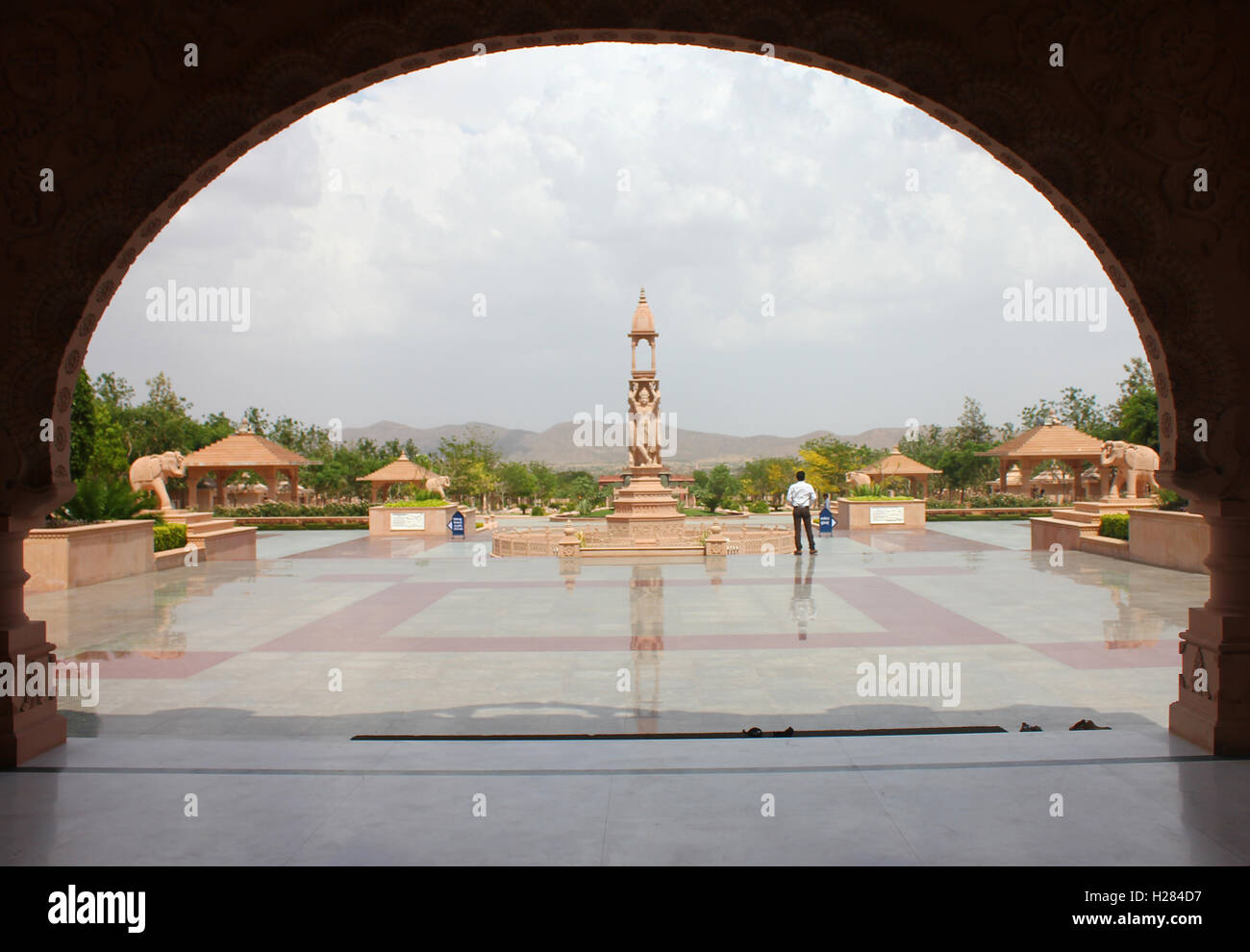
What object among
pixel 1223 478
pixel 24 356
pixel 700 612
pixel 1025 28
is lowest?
pixel 700 612

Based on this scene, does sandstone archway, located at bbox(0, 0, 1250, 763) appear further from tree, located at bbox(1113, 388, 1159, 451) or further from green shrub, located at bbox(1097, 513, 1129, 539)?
tree, located at bbox(1113, 388, 1159, 451)

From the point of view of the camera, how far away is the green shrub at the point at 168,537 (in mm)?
14758

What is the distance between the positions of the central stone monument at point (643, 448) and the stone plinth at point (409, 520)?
18.4ft

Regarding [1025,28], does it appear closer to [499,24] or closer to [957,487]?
[499,24]

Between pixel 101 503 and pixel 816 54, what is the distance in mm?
13382

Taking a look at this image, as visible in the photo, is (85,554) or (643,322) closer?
(85,554)

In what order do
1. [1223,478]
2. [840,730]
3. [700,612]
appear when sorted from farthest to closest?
[700,612]
[840,730]
[1223,478]

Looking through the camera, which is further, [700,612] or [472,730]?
[700,612]

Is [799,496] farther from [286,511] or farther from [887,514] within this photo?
[286,511]

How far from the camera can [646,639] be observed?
791 cm

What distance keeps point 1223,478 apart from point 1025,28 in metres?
2.47

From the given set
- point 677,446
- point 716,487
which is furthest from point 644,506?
point 677,446
